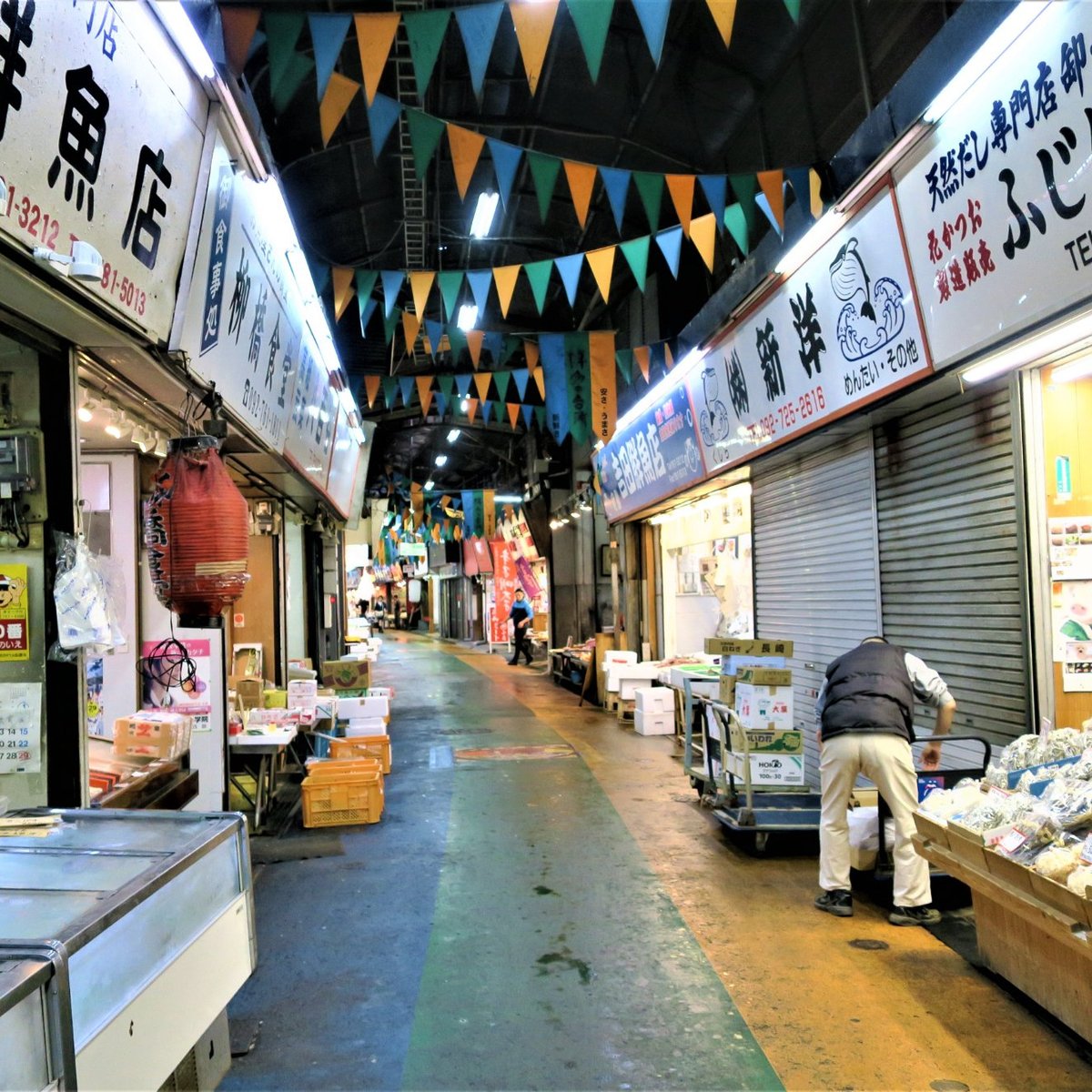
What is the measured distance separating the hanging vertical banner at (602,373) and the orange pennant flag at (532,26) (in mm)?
6830

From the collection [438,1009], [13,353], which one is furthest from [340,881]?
[13,353]

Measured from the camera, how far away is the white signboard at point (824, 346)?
569 centimetres

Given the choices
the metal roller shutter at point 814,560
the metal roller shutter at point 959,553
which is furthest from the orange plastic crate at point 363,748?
the metal roller shutter at point 959,553

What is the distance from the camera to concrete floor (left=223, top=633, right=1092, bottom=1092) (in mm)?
3604

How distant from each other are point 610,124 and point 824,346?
4.72 meters

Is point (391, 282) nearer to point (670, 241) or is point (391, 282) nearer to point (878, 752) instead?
point (670, 241)

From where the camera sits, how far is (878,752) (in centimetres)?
526

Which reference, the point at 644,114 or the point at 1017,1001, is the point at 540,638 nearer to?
the point at 644,114

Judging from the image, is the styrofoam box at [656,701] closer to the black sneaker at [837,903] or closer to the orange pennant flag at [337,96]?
the black sneaker at [837,903]

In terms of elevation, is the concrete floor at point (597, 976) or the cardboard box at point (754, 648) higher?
the cardboard box at point (754, 648)

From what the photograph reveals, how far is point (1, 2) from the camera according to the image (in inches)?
95.5

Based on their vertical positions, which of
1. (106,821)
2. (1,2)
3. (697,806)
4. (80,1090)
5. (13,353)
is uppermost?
(1,2)

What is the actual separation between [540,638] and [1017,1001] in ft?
69.4

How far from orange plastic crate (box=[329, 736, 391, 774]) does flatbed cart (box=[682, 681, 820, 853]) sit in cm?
357
